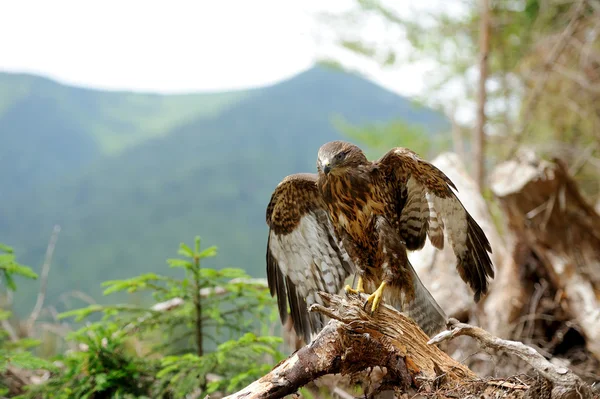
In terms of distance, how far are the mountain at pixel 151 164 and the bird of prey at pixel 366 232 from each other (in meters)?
13.7

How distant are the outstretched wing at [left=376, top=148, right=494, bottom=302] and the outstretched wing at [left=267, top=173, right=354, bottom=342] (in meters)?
0.52

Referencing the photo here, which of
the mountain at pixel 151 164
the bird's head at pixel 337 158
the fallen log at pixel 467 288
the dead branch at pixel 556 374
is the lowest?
Result: the dead branch at pixel 556 374

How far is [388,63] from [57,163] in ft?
84.7

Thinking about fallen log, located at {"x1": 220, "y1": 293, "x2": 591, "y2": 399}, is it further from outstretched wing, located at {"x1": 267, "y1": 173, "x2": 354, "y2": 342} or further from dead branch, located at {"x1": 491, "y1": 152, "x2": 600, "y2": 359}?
dead branch, located at {"x1": 491, "y1": 152, "x2": 600, "y2": 359}

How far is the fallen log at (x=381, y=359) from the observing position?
6.72 ft

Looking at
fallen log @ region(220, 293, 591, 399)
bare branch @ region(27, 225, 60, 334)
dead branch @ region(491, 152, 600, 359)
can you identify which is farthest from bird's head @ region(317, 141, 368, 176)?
bare branch @ region(27, 225, 60, 334)

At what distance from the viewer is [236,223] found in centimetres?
2172

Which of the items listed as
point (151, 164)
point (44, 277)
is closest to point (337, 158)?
point (44, 277)

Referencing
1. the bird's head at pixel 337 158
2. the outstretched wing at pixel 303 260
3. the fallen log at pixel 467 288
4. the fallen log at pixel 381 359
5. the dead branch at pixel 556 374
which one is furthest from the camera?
the fallen log at pixel 467 288

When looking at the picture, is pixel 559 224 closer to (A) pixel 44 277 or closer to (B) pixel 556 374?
(B) pixel 556 374

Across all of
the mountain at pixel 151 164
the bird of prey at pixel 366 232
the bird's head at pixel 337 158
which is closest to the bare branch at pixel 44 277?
the bird of prey at pixel 366 232

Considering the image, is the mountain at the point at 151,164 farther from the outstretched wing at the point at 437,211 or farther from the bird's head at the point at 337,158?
the bird's head at the point at 337,158

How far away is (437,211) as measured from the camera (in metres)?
2.88

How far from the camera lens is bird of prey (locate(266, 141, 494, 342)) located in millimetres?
2771
